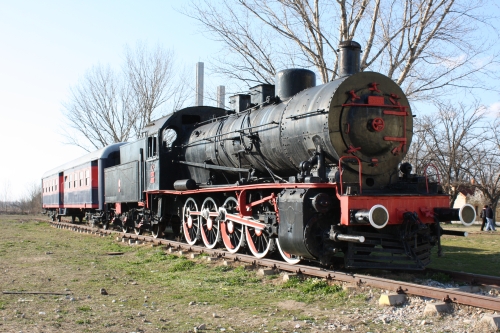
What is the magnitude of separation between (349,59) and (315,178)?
7.96 ft

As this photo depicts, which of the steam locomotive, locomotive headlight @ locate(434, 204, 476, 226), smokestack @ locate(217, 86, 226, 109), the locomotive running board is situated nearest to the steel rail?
the steam locomotive

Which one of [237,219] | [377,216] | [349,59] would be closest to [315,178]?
[377,216]

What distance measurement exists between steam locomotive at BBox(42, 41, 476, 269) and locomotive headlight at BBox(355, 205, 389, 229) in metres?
0.01

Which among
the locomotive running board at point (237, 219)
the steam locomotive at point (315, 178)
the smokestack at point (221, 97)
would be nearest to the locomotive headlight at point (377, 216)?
the steam locomotive at point (315, 178)

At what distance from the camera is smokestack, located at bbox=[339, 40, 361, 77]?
8945 mm

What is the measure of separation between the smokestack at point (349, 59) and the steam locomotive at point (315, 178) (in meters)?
0.02

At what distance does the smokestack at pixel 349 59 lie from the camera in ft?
29.3

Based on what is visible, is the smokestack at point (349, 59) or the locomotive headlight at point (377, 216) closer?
the locomotive headlight at point (377, 216)

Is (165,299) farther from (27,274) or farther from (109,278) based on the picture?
(27,274)

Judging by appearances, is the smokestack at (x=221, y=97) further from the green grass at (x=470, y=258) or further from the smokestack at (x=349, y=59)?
the smokestack at (x=349, y=59)

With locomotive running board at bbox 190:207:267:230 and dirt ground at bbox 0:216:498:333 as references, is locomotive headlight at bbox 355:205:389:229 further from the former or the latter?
locomotive running board at bbox 190:207:267:230

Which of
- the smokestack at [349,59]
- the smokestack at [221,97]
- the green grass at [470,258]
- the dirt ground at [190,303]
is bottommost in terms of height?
the green grass at [470,258]

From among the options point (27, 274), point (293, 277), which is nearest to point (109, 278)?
point (27, 274)

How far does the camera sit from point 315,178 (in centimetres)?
802
